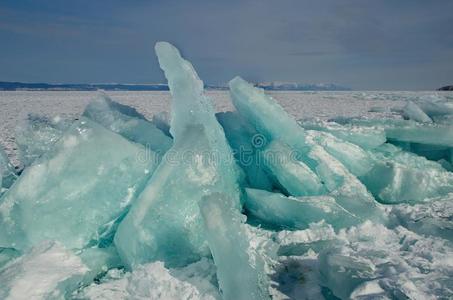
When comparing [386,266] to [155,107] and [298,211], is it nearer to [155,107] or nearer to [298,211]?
[298,211]

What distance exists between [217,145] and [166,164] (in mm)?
515

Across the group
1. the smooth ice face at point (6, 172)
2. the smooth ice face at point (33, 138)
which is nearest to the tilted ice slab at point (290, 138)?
the smooth ice face at point (33, 138)

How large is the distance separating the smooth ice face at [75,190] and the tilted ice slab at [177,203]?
10.1 inches

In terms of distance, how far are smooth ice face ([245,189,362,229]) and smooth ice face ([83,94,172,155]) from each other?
0.73 meters

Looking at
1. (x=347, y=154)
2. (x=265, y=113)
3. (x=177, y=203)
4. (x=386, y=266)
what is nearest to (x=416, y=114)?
(x=347, y=154)

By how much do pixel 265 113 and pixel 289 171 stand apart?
0.48 meters

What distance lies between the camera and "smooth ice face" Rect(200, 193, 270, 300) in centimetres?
167

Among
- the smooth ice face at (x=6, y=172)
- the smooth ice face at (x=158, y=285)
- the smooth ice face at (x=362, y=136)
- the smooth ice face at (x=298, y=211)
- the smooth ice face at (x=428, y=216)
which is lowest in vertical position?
the smooth ice face at (x=158, y=285)

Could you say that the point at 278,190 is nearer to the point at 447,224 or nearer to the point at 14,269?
the point at 447,224

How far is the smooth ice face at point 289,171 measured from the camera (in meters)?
2.82

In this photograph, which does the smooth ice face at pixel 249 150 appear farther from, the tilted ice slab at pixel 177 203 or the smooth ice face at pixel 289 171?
the tilted ice slab at pixel 177 203

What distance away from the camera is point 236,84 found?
10.0 ft

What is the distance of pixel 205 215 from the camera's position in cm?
172

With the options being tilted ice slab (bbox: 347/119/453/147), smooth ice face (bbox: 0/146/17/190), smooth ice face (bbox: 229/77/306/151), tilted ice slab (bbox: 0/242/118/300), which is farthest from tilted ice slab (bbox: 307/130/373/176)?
smooth ice face (bbox: 0/146/17/190)
